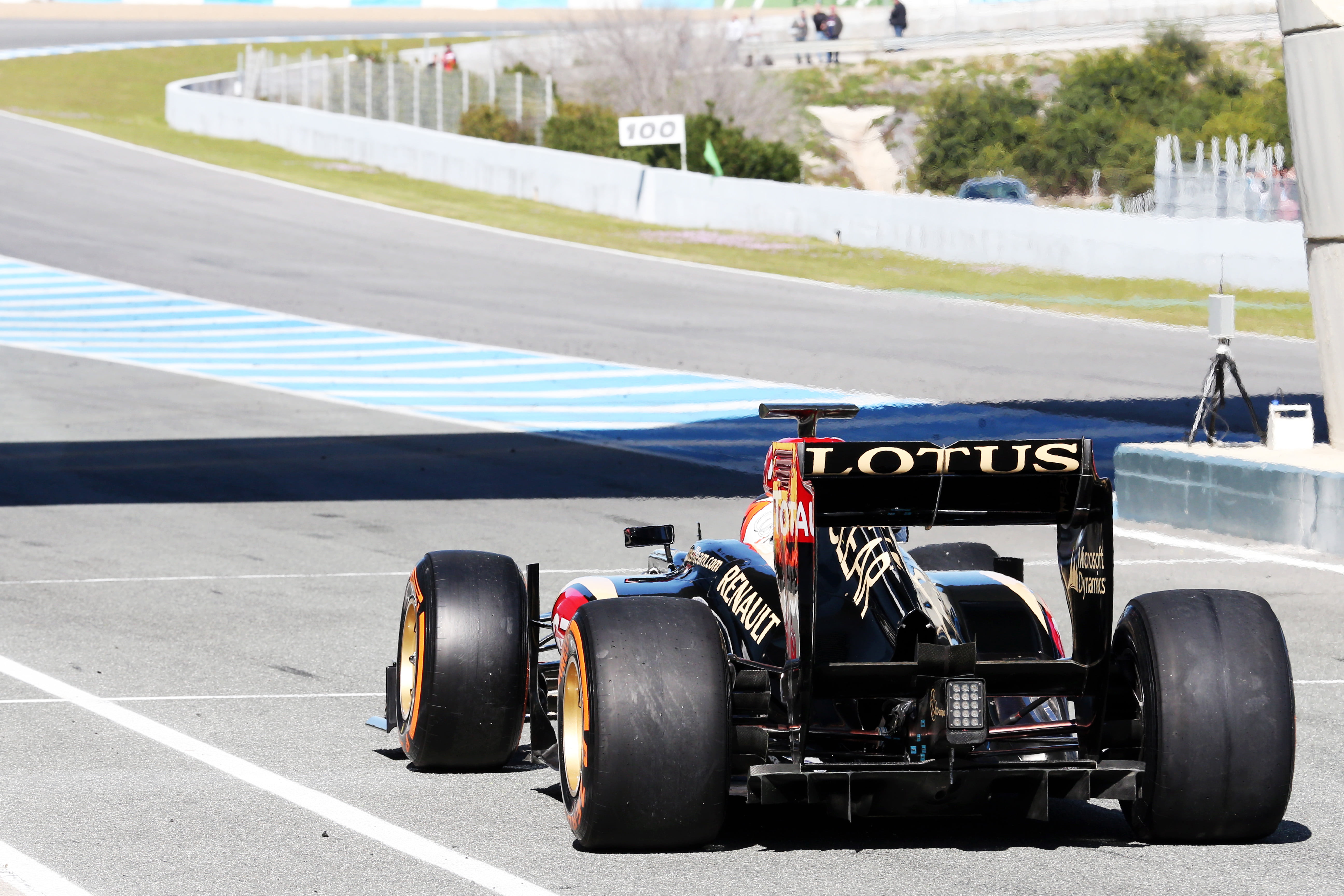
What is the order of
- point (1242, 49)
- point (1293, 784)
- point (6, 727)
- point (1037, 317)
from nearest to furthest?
point (1293, 784) → point (6, 727) → point (1037, 317) → point (1242, 49)

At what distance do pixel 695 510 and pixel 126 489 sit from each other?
16.8ft

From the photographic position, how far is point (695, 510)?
16141 mm

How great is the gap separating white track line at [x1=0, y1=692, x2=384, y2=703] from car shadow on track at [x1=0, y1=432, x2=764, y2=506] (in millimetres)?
7455

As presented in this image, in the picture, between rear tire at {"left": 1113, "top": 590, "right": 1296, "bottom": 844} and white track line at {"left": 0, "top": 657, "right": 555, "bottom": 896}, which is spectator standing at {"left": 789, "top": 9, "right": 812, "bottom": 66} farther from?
rear tire at {"left": 1113, "top": 590, "right": 1296, "bottom": 844}

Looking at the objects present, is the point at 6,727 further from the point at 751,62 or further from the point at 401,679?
the point at 751,62

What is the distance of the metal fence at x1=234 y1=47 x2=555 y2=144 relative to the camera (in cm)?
5366

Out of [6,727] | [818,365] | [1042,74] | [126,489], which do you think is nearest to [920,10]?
[1042,74]

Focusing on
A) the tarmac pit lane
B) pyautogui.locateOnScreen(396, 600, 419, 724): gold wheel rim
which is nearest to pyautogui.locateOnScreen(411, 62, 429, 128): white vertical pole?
the tarmac pit lane

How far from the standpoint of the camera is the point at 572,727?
21.7ft

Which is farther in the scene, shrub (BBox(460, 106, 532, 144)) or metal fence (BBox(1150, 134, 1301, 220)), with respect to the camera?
shrub (BBox(460, 106, 532, 144))

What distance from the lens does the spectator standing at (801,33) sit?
240 ft

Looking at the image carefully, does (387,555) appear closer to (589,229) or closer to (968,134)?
(589,229)

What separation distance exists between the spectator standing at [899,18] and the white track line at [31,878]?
233 feet

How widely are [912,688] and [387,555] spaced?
8.34m
